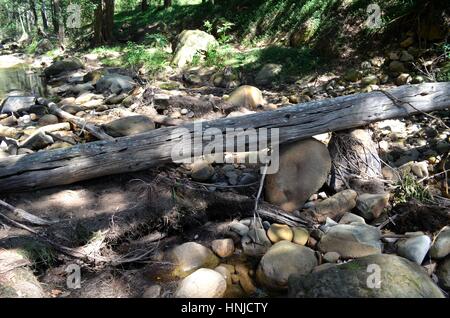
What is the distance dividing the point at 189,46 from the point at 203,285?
958cm

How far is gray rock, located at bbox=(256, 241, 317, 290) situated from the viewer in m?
3.75

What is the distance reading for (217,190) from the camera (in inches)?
194

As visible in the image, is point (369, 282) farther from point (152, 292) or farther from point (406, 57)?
point (406, 57)

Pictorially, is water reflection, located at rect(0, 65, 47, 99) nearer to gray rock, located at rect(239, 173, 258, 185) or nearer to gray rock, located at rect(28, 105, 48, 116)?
gray rock, located at rect(28, 105, 48, 116)

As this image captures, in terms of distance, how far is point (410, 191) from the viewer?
4727 millimetres

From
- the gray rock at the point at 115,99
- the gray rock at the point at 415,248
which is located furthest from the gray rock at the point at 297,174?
the gray rock at the point at 115,99

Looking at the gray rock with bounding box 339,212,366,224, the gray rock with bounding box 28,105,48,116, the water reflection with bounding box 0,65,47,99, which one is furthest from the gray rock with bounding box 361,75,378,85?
the water reflection with bounding box 0,65,47,99

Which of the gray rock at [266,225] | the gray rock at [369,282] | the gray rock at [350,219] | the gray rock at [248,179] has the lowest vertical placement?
the gray rock at [266,225]

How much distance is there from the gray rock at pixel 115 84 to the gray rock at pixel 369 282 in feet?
25.2

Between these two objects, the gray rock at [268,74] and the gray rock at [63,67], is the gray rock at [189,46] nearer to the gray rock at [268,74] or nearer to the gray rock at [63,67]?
the gray rock at [268,74]

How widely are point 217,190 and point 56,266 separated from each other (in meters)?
1.97

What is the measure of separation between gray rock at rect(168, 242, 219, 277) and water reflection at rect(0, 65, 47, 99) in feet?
29.4

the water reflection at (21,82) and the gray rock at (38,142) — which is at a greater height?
the gray rock at (38,142)

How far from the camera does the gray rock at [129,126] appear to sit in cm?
631
